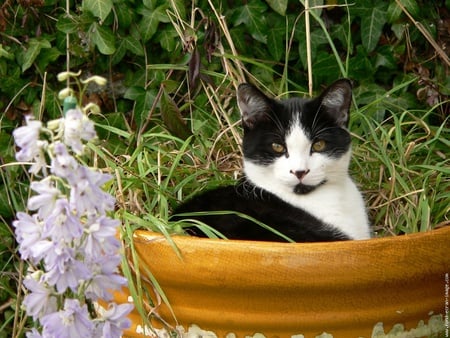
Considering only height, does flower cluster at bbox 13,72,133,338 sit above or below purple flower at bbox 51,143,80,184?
below

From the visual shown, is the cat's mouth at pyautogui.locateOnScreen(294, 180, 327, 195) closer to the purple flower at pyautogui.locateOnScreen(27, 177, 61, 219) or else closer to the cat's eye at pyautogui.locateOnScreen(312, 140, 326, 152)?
the cat's eye at pyautogui.locateOnScreen(312, 140, 326, 152)

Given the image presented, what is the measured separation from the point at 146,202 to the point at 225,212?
0.97 feet

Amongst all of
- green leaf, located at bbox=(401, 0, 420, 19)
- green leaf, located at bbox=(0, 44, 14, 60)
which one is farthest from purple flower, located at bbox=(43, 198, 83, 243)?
green leaf, located at bbox=(401, 0, 420, 19)

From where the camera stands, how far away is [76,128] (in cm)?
98

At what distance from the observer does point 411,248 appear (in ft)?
4.99

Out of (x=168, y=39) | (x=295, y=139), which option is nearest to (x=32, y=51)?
(x=168, y=39)

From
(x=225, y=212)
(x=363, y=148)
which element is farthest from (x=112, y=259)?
(x=363, y=148)

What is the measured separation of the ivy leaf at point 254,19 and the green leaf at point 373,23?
311mm

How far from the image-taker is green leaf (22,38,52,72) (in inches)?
104

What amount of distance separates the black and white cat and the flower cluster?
73cm

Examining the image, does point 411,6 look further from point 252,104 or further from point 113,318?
point 113,318

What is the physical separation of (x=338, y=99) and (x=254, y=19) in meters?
0.80

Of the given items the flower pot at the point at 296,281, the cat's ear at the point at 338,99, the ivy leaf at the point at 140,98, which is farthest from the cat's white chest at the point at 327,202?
the ivy leaf at the point at 140,98

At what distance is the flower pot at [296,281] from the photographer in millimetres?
1476
